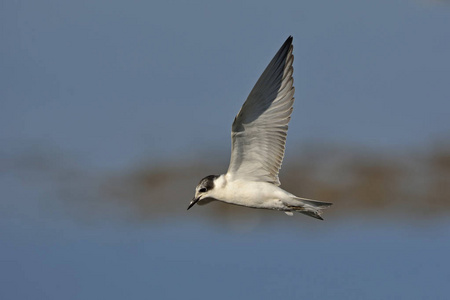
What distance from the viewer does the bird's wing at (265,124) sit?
14.6 ft

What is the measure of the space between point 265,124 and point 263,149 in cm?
14

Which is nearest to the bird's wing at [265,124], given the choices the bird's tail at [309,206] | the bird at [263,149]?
the bird at [263,149]

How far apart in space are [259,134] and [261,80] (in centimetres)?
28

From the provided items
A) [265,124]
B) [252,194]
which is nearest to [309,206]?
[252,194]

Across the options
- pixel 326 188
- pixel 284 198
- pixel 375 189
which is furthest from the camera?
pixel 375 189

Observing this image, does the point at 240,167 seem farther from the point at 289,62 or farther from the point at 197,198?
the point at 289,62

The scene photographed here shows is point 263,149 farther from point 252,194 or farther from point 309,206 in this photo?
point 309,206

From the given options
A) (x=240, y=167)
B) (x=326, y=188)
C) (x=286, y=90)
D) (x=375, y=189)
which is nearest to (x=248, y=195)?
(x=240, y=167)

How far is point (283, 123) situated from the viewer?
4559mm

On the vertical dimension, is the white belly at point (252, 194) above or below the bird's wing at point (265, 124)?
below

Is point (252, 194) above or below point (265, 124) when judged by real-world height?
below

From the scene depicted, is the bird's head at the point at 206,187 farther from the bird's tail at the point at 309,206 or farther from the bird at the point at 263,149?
the bird's tail at the point at 309,206

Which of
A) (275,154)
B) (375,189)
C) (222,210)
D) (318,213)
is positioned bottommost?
(318,213)

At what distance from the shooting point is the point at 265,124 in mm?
4512
